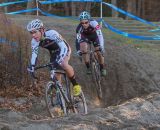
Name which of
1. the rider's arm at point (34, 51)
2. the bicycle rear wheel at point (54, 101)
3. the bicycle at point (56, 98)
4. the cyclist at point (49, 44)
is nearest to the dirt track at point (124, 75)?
the bicycle at point (56, 98)

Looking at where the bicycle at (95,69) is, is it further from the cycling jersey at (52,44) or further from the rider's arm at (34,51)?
the rider's arm at (34,51)

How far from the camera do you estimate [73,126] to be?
264 inches

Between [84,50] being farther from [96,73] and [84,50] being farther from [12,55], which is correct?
[12,55]

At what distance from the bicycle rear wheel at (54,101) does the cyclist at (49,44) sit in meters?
0.41

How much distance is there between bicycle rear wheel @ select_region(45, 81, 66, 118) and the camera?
28.0 feet

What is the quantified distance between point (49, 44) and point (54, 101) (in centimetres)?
106

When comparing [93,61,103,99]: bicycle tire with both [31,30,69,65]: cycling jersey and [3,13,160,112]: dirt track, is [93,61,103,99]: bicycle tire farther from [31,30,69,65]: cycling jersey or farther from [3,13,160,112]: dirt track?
[31,30,69,65]: cycling jersey

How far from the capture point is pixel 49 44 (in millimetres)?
8711

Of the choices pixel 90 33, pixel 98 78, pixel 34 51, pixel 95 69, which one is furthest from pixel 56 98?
pixel 90 33

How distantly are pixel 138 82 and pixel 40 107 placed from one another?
11.4ft

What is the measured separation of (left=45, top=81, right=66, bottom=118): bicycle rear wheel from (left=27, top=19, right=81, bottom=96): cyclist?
41 centimetres

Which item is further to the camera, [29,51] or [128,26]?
[128,26]

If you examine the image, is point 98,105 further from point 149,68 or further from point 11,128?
point 11,128

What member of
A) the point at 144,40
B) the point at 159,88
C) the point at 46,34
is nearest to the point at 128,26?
the point at 144,40
